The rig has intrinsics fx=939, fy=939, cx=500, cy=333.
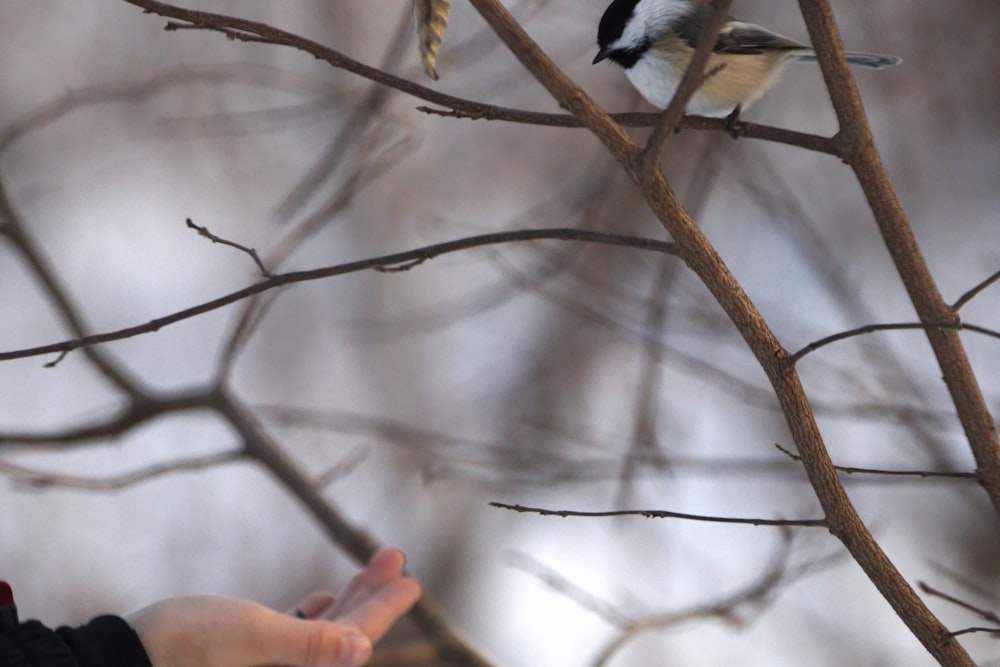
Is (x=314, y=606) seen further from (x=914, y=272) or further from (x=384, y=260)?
(x=914, y=272)

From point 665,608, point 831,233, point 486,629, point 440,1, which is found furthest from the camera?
point 486,629

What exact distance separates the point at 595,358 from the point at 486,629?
612 millimetres

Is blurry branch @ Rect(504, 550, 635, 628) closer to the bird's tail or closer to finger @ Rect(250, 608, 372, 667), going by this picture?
finger @ Rect(250, 608, 372, 667)

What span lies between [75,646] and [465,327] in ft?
4.45

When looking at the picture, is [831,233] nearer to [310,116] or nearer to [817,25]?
[310,116]

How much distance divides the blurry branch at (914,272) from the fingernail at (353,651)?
55cm

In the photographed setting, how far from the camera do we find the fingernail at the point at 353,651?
33.8 inches

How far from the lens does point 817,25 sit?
0.56 m

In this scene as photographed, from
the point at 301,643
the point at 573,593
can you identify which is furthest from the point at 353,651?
the point at 573,593

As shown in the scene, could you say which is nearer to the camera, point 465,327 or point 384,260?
point 384,260

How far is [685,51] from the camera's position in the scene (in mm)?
1016

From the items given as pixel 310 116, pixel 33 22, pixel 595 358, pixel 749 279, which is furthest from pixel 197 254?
pixel 749 279

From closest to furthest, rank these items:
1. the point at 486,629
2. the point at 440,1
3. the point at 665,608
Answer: the point at 440,1, the point at 665,608, the point at 486,629

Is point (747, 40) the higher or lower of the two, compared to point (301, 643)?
higher
